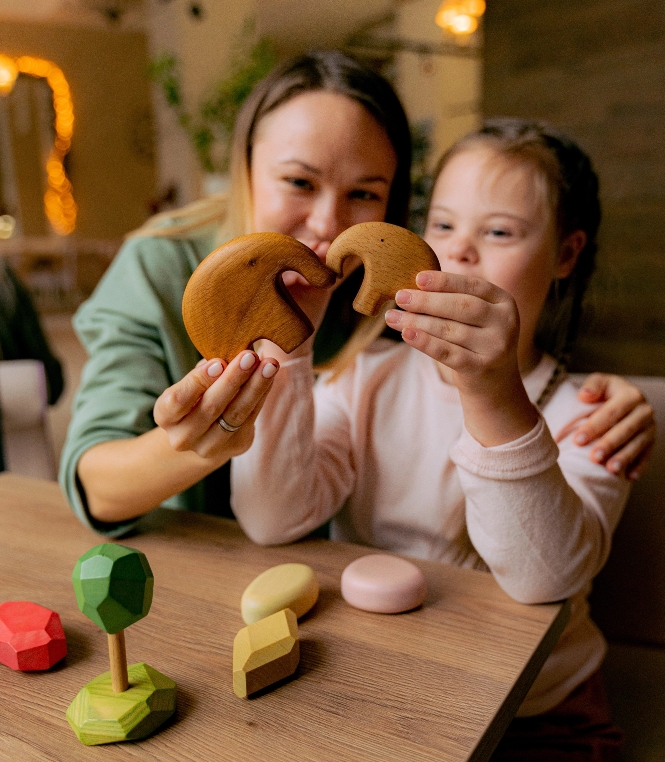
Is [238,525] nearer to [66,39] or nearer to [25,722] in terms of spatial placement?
[25,722]

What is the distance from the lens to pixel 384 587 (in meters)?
0.66

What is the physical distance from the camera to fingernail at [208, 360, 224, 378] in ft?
2.06

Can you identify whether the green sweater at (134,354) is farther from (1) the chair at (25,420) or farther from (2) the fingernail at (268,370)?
(1) the chair at (25,420)

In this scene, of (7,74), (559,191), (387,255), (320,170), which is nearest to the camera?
(387,255)

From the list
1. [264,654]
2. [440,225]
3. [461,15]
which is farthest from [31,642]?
[461,15]

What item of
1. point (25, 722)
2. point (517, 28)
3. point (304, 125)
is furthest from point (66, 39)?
point (25, 722)

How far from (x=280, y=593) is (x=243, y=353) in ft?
0.79

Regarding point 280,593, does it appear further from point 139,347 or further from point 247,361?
point 139,347

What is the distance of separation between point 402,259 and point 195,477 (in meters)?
0.37

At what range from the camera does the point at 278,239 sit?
0.62 metres

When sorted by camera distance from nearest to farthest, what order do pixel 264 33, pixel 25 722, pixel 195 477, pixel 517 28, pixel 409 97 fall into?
pixel 25 722 < pixel 195 477 < pixel 517 28 < pixel 264 33 < pixel 409 97

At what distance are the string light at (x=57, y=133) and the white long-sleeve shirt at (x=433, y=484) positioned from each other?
7224 millimetres

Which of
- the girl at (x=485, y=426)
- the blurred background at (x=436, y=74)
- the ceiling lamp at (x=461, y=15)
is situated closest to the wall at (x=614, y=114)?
the blurred background at (x=436, y=74)

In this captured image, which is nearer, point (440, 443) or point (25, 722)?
point (25, 722)
